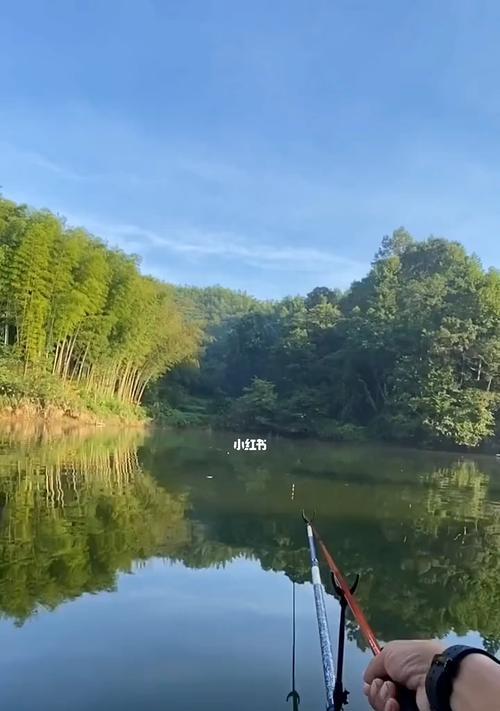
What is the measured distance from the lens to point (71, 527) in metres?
6.63

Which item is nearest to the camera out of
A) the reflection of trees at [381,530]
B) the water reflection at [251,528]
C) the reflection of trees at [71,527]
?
the reflection of trees at [71,527]

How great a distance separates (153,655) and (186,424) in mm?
29360

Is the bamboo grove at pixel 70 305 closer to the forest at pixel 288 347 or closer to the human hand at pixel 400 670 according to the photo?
the forest at pixel 288 347

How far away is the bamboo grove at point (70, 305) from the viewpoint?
19.0 metres

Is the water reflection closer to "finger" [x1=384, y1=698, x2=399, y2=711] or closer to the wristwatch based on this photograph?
"finger" [x1=384, y1=698, x2=399, y2=711]

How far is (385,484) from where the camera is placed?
12359mm

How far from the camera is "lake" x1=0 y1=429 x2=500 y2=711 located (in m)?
3.39

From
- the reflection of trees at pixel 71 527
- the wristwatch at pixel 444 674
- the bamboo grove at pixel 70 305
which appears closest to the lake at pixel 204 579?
the reflection of trees at pixel 71 527

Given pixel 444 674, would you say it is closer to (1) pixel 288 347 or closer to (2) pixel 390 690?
(2) pixel 390 690

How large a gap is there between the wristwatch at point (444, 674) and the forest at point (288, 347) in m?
19.3

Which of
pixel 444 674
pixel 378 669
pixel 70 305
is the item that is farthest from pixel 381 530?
pixel 70 305

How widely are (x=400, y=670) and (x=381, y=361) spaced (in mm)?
27921

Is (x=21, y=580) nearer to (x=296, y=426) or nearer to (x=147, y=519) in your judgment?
(x=147, y=519)

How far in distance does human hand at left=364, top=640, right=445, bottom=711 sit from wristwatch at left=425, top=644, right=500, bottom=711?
0.14 ft
